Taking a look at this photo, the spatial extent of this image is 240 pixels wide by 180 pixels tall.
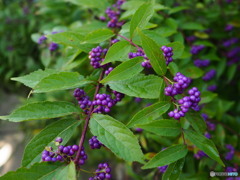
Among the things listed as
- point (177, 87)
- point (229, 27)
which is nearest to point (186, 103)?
point (177, 87)

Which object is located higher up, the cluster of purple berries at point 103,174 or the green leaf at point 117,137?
the green leaf at point 117,137

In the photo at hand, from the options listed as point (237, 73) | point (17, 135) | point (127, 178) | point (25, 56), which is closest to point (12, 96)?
point (17, 135)

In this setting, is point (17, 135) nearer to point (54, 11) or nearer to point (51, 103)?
point (54, 11)

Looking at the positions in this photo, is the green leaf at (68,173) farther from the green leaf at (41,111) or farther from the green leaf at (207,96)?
the green leaf at (207,96)

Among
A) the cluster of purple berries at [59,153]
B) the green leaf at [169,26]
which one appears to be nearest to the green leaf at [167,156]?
the cluster of purple berries at [59,153]

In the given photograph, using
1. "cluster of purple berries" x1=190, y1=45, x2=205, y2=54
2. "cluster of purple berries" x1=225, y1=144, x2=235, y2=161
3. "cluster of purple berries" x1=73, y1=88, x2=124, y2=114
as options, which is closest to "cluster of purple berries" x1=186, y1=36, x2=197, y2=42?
"cluster of purple berries" x1=190, y1=45, x2=205, y2=54

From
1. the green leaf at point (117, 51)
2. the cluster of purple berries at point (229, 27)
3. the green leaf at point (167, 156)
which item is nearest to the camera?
the green leaf at point (167, 156)

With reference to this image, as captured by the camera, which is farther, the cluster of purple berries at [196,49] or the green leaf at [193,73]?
the cluster of purple berries at [196,49]

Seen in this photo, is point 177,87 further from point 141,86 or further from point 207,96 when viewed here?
point 207,96
